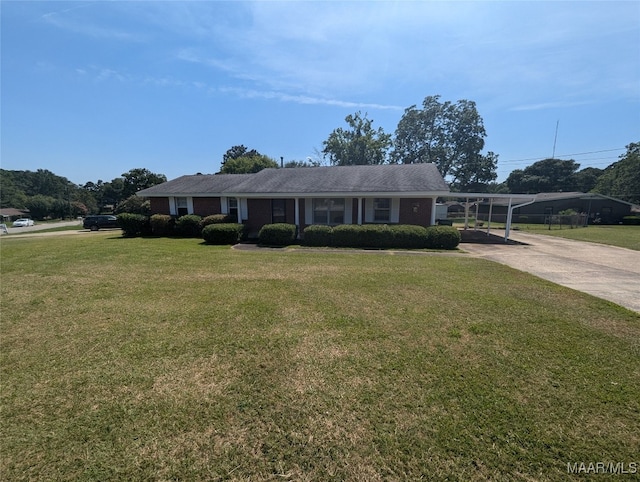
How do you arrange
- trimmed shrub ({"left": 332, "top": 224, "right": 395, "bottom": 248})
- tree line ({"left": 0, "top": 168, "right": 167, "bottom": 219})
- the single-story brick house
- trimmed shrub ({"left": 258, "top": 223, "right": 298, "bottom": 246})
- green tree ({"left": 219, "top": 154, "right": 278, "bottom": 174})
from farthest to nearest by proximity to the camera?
1. the single-story brick house
2. tree line ({"left": 0, "top": 168, "right": 167, "bottom": 219})
3. green tree ({"left": 219, "top": 154, "right": 278, "bottom": 174})
4. trimmed shrub ({"left": 258, "top": 223, "right": 298, "bottom": 246})
5. trimmed shrub ({"left": 332, "top": 224, "right": 395, "bottom": 248})

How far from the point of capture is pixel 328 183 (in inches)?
632

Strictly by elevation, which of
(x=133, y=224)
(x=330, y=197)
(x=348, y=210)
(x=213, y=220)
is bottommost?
(x=133, y=224)

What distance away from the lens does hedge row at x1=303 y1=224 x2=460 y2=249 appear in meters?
12.2

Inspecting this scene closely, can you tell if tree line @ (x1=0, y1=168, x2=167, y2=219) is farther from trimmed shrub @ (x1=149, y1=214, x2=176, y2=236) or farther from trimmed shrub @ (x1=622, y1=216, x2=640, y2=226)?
trimmed shrub @ (x1=622, y1=216, x2=640, y2=226)

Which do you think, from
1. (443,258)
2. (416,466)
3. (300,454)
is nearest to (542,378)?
(416,466)

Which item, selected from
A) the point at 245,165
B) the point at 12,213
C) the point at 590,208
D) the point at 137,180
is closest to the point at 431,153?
the point at 590,208

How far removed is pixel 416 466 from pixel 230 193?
51.6 feet

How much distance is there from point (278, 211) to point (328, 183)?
3.41 m

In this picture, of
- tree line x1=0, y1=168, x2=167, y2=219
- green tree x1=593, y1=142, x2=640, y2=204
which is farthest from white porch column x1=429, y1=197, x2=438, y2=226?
green tree x1=593, y1=142, x2=640, y2=204

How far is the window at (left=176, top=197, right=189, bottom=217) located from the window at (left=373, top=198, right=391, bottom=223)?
13.2 metres

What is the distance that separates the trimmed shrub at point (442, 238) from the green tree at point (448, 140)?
36240 mm

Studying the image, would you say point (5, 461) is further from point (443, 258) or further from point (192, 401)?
point (443, 258)

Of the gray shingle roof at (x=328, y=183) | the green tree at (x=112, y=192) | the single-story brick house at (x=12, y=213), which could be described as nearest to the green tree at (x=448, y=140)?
the gray shingle roof at (x=328, y=183)

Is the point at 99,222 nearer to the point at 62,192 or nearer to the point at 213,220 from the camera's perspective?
the point at 213,220
